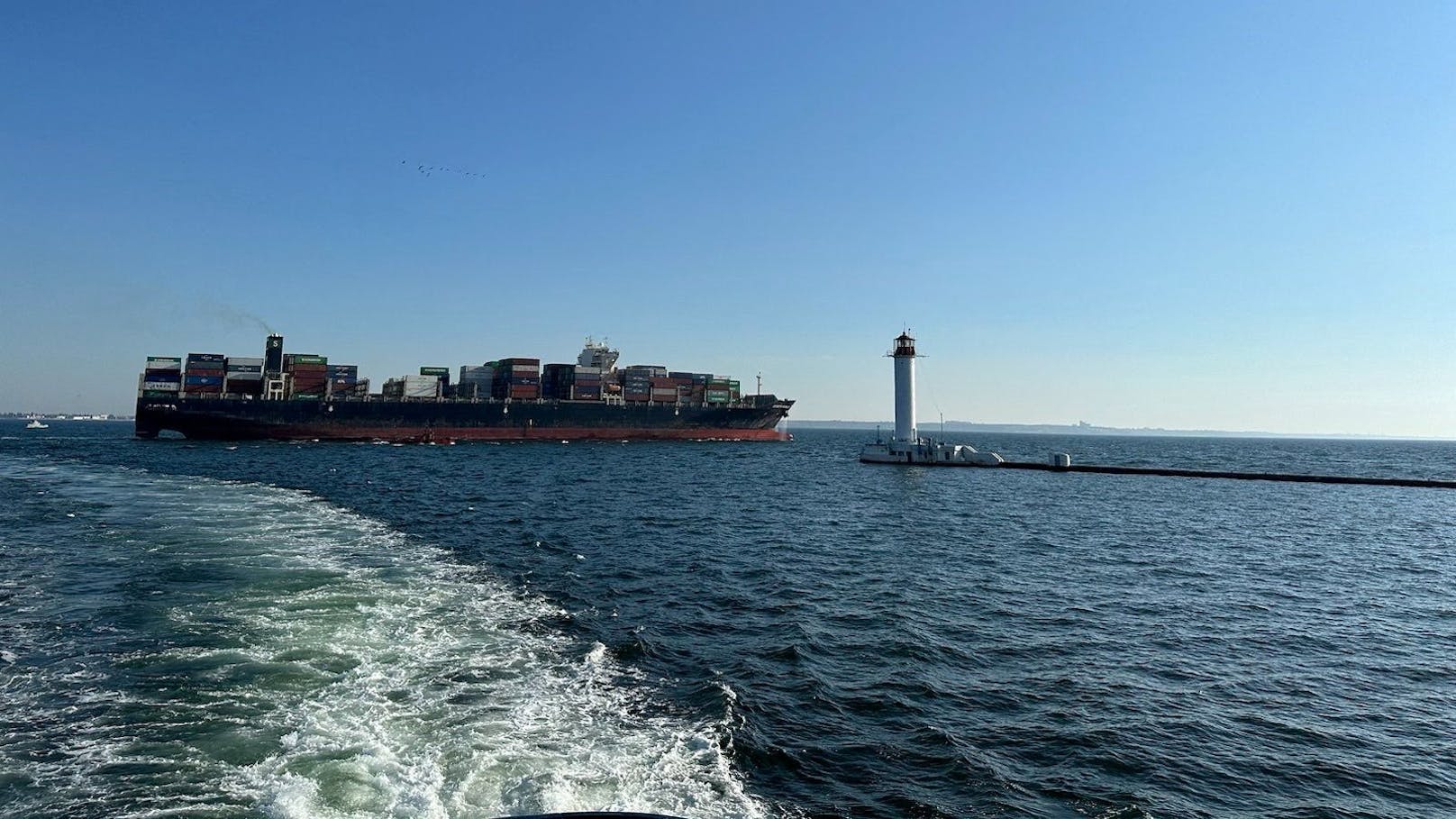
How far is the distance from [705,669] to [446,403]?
92057 mm

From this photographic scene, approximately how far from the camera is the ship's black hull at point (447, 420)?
277 feet

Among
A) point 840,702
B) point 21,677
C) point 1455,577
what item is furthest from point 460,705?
point 1455,577

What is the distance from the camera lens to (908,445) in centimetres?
6444

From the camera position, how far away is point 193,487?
129 feet

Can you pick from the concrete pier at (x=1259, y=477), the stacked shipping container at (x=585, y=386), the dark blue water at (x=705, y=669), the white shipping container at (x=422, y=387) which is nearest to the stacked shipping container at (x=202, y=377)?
the white shipping container at (x=422, y=387)

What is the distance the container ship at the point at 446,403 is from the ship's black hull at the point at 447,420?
14cm

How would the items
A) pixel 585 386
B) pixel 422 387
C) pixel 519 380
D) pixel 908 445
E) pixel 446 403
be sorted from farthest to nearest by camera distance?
pixel 585 386
pixel 519 380
pixel 422 387
pixel 446 403
pixel 908 445

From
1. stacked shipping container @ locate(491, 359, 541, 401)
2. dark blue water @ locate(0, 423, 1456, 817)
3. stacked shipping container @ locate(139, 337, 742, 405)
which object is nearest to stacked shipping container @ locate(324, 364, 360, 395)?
stacked shipping container @ locate(139, 337, 742, 405)

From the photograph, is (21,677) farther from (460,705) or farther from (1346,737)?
(1346,737)

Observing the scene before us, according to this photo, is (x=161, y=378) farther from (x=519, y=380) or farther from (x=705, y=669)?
(x=705, y=669)

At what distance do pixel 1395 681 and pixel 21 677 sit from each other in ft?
86.2

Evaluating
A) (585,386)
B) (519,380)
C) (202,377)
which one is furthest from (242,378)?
(585,386)

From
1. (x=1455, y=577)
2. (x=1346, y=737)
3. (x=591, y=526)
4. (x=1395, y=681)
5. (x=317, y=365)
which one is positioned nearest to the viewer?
(x=1346, y=737)

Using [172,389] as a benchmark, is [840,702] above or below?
below
